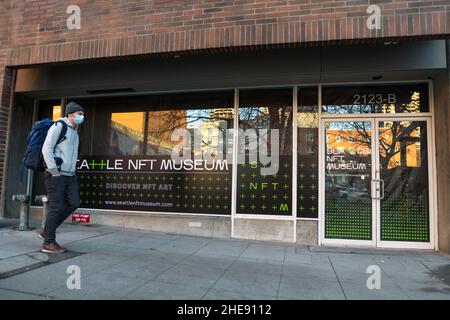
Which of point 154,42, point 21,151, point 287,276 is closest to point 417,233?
point 287,276

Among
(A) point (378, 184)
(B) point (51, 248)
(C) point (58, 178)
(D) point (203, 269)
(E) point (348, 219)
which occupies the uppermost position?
(A) point (378, 184)

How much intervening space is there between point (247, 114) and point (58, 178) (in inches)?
146

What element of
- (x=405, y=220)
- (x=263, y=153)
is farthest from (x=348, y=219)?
A: (x=263, y=153)

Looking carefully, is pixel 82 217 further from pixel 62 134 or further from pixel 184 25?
pixel 184 25

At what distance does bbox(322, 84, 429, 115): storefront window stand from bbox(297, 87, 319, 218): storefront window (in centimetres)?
25

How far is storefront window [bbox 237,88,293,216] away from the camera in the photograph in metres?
7.17

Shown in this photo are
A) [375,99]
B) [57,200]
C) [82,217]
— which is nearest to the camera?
[57,200]

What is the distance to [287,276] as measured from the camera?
4.76 metres

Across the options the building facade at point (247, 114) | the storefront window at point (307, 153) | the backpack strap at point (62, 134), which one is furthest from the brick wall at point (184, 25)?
the backpack strap at point (62, 134)

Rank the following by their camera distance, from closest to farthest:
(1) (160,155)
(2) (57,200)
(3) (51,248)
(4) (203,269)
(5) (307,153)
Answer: (4) (203,269), (2) (57,200), (3) (51,248), (5) (307,153), (1) (160,155)

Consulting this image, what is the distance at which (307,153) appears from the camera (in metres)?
7.14

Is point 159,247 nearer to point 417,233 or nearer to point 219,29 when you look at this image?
point 219,29

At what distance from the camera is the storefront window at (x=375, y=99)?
6887mm

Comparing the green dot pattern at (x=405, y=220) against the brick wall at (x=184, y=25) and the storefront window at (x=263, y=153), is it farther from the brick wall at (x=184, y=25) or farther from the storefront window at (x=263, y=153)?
the brick wall at (x=184, y=25)
